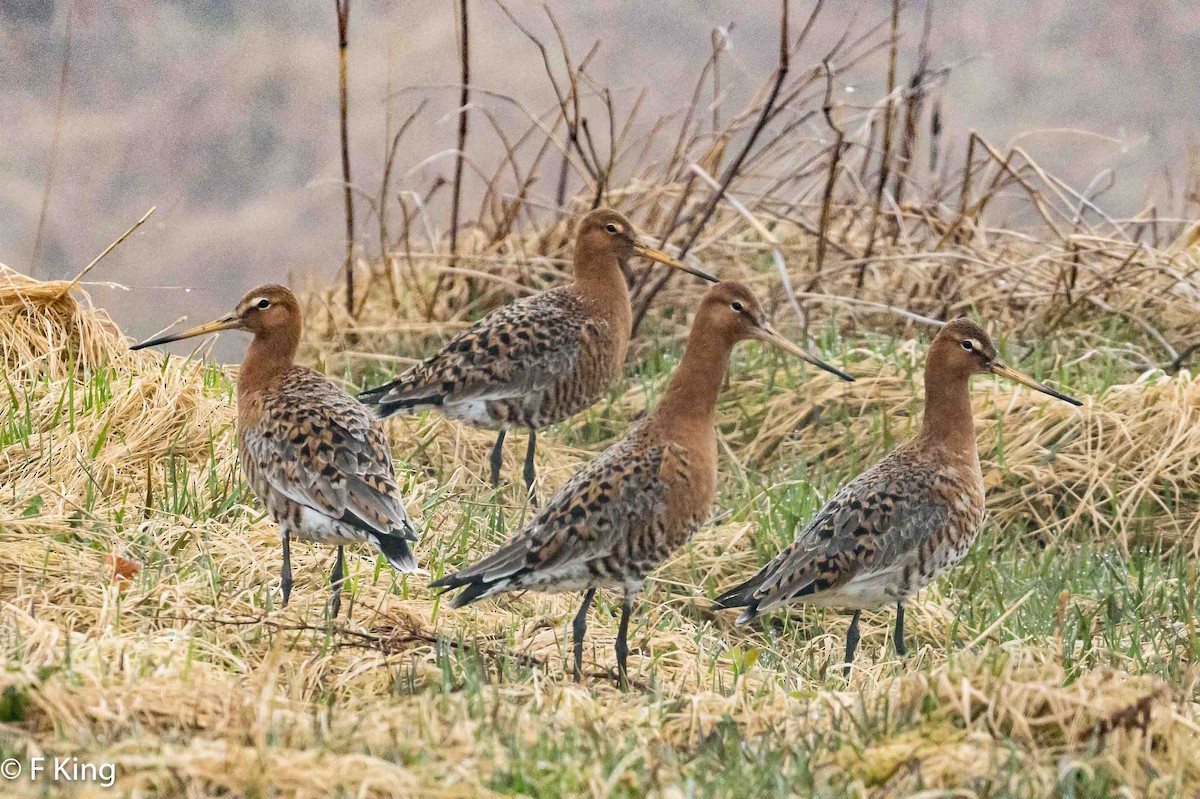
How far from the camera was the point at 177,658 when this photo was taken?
416 centimetres

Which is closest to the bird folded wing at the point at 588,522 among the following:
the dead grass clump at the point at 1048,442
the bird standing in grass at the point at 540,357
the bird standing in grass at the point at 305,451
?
the bird standing in grass at the point at 305,451

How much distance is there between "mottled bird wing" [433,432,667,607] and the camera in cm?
471

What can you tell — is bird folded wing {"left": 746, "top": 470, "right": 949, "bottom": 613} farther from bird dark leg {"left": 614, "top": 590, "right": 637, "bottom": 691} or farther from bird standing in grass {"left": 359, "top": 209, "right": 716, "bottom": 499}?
bird standing in grass {"left": 359, "top": 209, "right": 716, "bottom": 499}

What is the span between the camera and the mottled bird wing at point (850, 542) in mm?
5117

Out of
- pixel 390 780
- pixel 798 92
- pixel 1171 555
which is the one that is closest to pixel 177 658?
pixel 390 780

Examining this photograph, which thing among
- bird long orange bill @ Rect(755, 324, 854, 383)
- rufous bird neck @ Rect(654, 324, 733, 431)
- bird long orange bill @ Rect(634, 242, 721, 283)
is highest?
bird long orange bill @ Rect(634, 242, 721, 283)

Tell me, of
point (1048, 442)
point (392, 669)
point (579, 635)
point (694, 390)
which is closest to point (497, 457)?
point (694, 390)

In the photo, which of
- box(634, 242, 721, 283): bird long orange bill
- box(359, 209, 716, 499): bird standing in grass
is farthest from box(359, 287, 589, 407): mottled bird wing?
box(634, 242, 721, 283): bird long orange bill

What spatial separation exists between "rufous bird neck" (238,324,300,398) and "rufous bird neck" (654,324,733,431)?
1.35 m

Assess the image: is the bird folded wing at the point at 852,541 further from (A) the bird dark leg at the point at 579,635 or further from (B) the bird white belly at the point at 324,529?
(B) the bird white belly at the point at 324,529

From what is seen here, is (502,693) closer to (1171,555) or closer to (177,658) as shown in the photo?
(177,658)

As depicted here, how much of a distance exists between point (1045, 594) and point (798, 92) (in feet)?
11.3

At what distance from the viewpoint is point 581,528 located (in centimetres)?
479

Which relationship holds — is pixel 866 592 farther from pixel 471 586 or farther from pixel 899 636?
pixel 471 586
